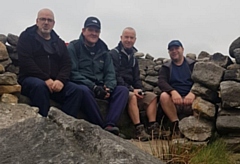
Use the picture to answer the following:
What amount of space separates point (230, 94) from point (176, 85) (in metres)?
1.52

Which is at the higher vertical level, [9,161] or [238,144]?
[9,161]

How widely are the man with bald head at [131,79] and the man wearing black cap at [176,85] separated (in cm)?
29

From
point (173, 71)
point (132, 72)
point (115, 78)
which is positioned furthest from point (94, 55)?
point (173, 71)

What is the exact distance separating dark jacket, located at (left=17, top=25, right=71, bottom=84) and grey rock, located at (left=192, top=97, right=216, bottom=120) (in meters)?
2.20

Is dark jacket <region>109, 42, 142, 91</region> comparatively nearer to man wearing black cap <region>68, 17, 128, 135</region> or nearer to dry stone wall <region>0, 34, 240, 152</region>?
man wearing black cap <region>68, 17, 128, 135</region>

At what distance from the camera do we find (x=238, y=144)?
5508 millimetres

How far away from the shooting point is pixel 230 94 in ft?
18.5

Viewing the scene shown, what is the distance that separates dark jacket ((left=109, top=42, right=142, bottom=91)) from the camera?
722 centimetres

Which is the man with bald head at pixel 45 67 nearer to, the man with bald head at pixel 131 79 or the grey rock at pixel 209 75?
the man with bald head at pixel 131 79

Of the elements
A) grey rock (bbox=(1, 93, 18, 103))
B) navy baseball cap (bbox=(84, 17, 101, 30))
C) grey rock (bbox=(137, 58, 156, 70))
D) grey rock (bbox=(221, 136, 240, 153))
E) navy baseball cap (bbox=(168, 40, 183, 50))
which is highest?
navy baseball cap (bbox=(84, 17, 101, 30))

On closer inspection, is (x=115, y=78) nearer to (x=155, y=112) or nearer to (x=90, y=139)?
(x=155, y=112)

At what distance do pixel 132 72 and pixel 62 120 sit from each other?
17.5 ft

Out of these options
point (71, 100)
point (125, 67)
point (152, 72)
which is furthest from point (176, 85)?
point (152, 72)

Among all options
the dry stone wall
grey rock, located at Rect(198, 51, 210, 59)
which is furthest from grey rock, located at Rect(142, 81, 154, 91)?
the dry stone wall
